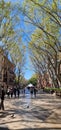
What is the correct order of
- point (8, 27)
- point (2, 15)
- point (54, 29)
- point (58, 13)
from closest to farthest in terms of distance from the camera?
1. point (58, 13)
2. point (2, 15)
3. point (8, 27)
4. point (54, 29)

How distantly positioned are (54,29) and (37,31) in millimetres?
4449

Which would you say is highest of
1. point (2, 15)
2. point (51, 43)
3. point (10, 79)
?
point (2, 15)

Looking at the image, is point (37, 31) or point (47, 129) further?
point (37, 31)

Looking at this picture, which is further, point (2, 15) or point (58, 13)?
point (2, 15)

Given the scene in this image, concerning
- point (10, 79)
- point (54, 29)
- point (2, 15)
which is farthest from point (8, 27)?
point (10, 79)

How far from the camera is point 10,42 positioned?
4588 centimetres

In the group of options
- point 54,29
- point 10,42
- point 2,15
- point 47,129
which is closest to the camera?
point 47,129

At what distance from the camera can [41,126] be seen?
58.1 ft

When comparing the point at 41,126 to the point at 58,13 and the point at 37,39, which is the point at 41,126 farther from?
the point at 37,39

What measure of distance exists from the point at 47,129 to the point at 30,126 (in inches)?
61.4

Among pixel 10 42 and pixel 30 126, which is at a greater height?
pixel 10 42

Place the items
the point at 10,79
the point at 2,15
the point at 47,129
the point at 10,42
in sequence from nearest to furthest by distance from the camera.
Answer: the point at 47,129 < the point at 2,15 < the point at 10,42 < the point at 10,79

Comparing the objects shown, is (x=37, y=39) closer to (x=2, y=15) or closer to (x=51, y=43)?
(x=51, y=43)

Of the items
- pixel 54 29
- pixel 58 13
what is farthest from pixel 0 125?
pixel 54 29
